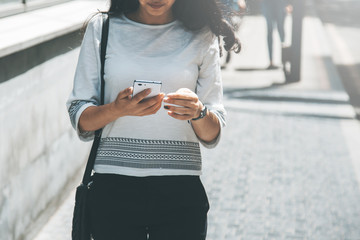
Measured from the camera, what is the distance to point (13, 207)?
3572mm

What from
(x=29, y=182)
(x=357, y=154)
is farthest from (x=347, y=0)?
(x=29, y=182)

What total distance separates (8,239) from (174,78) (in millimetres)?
1771

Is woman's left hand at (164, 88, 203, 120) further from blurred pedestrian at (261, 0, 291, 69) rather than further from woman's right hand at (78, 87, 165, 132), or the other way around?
blurred pedestrian at (261, 0, 291, 69)

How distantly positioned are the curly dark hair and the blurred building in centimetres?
114

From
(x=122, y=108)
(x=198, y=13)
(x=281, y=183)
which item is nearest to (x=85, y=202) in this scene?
(x=122, y=108)

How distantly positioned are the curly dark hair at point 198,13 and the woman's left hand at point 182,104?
0.41 meters

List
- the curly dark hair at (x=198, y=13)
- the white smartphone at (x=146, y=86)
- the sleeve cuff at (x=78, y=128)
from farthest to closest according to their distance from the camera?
the curly dark hair at (x=198, y=13) < the sleeve cuff at (x=78, y=128) < the white smartphone at (x=146, y=86)

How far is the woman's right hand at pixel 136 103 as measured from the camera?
6.47 ft

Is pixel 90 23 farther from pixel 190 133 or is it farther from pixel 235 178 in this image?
pixel 235 178

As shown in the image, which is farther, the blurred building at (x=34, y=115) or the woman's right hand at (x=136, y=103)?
the blurred building at (x=34, y=115)

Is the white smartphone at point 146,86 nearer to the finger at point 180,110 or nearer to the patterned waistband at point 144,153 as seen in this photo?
the finger at point 180,110

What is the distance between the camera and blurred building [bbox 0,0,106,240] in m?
3.50

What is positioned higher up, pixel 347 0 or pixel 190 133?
pixel 190 133

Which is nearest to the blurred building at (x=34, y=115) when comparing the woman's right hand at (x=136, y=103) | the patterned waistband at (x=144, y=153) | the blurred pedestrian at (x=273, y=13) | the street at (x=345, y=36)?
the patterned waistband at (x=144, y=153)
